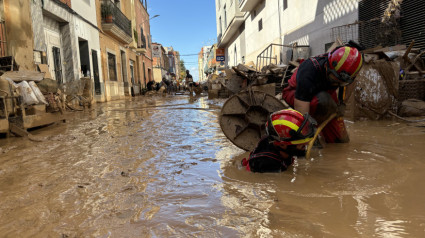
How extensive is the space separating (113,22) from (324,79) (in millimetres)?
15177

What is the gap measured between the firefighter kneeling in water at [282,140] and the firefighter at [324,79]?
1.95 feet

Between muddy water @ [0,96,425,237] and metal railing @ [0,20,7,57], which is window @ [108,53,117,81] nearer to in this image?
metal railing @ [0,20,7,57]

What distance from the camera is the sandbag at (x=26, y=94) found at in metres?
4.72

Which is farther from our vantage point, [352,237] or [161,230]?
[161,230]

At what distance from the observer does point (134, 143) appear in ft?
13.1

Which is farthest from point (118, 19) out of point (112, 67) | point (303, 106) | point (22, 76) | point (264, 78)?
point (303, 106)

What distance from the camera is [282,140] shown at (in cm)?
229

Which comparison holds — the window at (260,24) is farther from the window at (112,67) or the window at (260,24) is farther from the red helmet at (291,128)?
the red helmet at (291,128)

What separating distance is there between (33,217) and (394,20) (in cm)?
847

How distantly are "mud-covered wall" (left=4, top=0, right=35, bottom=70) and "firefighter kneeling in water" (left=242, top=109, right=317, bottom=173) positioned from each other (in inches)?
270

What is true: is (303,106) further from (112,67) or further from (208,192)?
(112,67)

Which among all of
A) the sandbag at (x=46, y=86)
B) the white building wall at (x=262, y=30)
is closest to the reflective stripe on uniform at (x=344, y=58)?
the sandbag at (x=46, y=86)

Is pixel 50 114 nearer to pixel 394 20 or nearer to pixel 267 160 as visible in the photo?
pixel 267 160

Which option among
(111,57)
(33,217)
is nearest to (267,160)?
(33,217)
